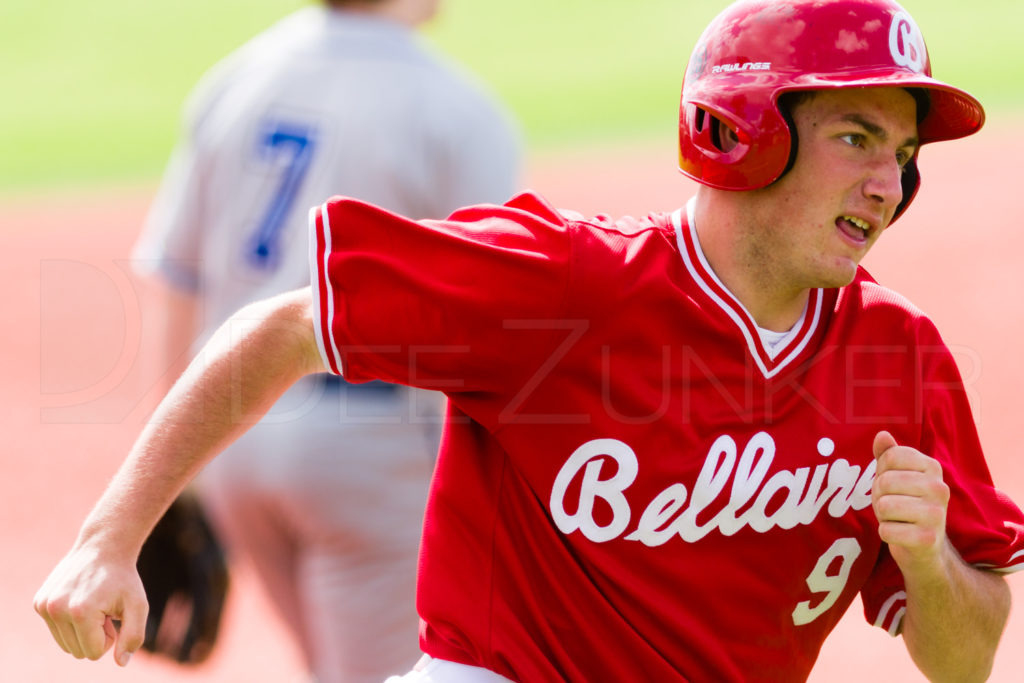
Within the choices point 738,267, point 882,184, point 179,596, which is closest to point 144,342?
point 179,596

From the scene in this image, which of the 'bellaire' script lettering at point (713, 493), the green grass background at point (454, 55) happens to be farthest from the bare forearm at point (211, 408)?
the green grass background at point (454, 55)

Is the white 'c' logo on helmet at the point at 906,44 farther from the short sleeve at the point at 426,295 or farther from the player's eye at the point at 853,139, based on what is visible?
the short sleeve at the point at 426,295

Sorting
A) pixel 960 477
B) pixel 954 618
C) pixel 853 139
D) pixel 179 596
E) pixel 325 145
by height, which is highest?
pixel 853 139

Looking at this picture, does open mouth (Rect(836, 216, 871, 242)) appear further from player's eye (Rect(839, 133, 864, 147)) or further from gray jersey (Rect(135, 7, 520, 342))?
gray jersey (Rect(135, 7, 520, 342))

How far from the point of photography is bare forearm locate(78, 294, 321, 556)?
2258 mm

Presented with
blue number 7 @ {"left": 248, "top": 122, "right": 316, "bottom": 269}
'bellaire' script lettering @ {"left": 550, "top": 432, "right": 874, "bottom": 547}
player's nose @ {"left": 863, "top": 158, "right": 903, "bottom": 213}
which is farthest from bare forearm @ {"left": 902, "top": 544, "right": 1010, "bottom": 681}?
blue number 7 @ {"left": 248, "top": 122, "right": 316, "bottom": 269}

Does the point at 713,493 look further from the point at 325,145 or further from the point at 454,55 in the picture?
the point at 454,55

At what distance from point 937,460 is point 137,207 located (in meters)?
14.1

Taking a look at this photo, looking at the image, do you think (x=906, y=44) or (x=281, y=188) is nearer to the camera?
(x=906, y=44)

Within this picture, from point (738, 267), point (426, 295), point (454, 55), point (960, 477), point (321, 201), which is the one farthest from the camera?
point (454, 55)

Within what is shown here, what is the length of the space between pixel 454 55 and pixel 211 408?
18884mm

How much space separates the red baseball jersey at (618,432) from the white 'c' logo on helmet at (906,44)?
0.48 metres

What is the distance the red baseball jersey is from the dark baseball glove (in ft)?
6.06

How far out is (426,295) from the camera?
2186mm
